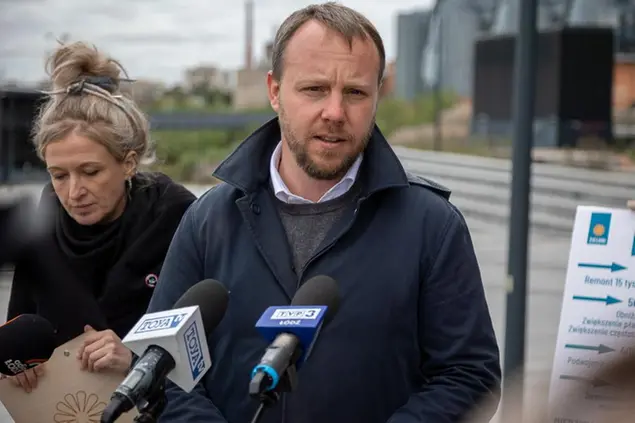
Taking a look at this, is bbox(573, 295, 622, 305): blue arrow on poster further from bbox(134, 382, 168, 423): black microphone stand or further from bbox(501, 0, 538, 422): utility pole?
bbox(501, 0, 538, 422): utility pole

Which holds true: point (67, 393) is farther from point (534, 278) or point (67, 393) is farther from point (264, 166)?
point (534, 278)

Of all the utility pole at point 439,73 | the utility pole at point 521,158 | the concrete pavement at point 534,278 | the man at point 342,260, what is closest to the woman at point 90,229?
the man at point 342,260

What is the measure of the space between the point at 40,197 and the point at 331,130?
1149 millimetres

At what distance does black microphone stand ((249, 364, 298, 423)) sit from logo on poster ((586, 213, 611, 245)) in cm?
→ 127

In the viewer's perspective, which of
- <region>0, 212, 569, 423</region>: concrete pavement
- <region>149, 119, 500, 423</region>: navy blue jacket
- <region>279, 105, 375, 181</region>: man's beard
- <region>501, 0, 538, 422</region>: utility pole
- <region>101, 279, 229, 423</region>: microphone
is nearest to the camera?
<region>101, 279, 229, 423</region>: microphone

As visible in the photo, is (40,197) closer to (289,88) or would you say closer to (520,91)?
(289,88)

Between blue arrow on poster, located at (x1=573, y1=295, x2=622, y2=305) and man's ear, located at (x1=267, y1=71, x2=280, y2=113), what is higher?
man's ear, located at (x1=267, y1=71, x2=280, y2=113)

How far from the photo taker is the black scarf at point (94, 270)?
301 cm

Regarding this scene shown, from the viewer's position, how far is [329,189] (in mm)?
2586

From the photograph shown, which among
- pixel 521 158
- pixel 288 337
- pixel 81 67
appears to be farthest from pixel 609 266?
pixel 521 158

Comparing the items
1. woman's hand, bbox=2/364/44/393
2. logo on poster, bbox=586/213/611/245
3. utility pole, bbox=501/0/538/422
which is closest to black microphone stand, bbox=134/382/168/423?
woman's hand, bbox=2/364/44/393

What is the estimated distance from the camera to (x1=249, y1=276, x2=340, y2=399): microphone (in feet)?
5.77

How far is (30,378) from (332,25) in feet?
4.08

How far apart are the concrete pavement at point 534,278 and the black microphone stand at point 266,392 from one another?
5766 mm
